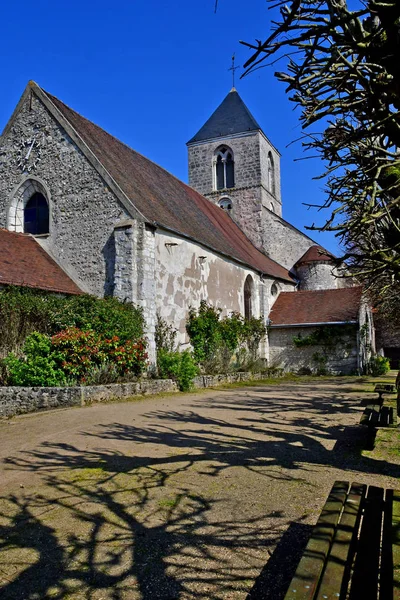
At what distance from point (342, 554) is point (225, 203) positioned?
89.1 ft

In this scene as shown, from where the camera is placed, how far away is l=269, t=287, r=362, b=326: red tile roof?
20.9m

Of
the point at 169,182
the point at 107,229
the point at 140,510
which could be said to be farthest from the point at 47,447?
the point at 169,182

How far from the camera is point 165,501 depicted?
384cm

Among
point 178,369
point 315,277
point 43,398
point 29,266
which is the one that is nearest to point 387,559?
point 43,398

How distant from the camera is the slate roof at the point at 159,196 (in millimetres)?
14891

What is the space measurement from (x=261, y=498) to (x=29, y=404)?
6.46 metres

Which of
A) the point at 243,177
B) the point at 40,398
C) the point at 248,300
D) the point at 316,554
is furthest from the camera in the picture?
the point at 243,177

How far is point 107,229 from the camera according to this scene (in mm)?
14148

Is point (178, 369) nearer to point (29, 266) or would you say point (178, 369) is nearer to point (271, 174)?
point (29, 266)

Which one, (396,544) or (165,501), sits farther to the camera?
(165,501)

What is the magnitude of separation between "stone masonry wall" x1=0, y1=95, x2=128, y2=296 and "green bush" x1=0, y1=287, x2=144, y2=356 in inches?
89.4

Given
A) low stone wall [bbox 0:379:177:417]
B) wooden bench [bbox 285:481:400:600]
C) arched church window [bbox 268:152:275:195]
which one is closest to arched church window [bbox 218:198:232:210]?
arched church window [bbox 268:152:275:195]

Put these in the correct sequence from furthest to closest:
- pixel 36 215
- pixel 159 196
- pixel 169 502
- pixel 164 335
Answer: pixel 159 196, pixel 36 215, pixel 164 335, pixel 169 502

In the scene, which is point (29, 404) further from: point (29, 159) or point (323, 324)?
point (323, 324)
